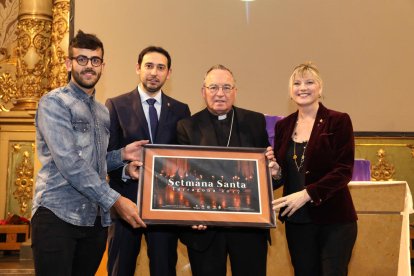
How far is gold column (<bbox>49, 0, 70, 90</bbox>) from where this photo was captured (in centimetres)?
572

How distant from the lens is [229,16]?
18.4ft

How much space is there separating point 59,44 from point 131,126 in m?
3.44

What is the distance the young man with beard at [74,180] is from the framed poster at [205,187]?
0.14m

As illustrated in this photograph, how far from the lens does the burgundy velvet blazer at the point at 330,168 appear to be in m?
2.45

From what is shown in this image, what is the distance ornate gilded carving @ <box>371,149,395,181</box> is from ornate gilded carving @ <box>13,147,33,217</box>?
3742mm

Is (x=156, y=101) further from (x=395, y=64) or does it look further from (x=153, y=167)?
(x=395, y=64)

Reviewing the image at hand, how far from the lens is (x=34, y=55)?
587cm

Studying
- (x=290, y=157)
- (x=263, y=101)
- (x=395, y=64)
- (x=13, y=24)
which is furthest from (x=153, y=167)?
(x=13, y=24)

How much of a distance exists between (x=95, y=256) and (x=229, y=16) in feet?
12.7

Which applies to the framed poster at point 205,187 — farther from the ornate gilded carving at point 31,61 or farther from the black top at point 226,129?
the ornate gilded carving at point 31,61

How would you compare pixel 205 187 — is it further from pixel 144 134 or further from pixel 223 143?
pixel 144 134

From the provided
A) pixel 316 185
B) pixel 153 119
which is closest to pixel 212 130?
pixel 153 119

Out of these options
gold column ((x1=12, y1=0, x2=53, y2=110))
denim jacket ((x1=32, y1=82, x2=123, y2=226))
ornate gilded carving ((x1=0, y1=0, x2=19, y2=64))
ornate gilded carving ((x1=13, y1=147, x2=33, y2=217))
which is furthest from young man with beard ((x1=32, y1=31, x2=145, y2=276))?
ornate gilded carving ((x1=0, y1=0, x2=19, y2=64))

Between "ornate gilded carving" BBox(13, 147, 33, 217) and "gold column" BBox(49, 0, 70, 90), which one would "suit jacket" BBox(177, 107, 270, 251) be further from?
"ornate gilded carving" BBox(13, 147, 33, 217)
